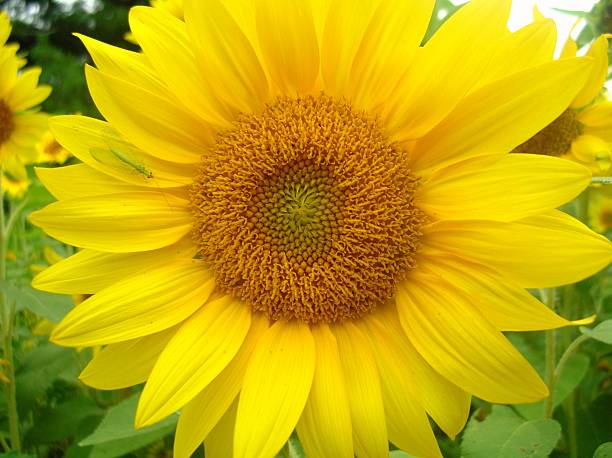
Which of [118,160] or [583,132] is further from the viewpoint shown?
[583,132]

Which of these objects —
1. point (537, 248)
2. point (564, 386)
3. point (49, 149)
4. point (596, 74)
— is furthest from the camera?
point (49, 149)

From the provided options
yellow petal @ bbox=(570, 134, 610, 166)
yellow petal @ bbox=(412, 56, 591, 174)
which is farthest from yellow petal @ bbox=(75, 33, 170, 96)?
yellow petal @ bbox=(570, 134, 610, 166)

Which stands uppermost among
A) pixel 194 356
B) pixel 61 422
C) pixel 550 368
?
pixel 194 356

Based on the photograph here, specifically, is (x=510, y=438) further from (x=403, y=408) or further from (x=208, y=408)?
(x=208, y=408)

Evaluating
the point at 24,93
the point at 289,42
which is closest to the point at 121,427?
the point at 289,42

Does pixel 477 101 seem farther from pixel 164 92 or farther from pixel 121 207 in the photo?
pixel 121 207

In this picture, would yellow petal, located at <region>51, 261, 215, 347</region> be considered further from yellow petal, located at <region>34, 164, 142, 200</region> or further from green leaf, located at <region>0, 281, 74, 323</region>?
green leaf, located at <region>0, 281, 74, 323</region>
